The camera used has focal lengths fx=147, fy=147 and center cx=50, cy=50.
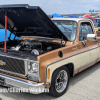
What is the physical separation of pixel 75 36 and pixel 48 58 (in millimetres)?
1367

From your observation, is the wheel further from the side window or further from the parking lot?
the side window

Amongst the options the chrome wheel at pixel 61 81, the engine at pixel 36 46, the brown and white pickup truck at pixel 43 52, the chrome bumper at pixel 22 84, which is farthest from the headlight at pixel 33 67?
the engine at pixel 36 46

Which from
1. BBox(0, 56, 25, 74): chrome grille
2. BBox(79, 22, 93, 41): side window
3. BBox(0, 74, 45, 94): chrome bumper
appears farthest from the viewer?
BBox(79, 22, 93, 41): side window

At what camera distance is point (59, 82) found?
11.5ft

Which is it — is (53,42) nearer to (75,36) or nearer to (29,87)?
(75,36)

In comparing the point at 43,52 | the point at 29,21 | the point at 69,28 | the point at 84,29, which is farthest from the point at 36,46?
the point at 84,29

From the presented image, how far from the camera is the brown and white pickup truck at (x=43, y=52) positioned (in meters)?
2.98

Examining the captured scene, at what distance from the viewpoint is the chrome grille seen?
3068mm

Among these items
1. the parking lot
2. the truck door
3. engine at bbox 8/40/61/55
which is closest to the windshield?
the truck door

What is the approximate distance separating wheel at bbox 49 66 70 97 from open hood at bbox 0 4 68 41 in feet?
3.09

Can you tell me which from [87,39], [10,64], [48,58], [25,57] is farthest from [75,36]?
[10,64]

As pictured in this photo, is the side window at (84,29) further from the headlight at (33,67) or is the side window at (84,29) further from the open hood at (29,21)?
the headlight at (33,67)

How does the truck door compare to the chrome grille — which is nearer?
the chrome grille

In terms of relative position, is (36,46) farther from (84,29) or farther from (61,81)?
(84,29)
